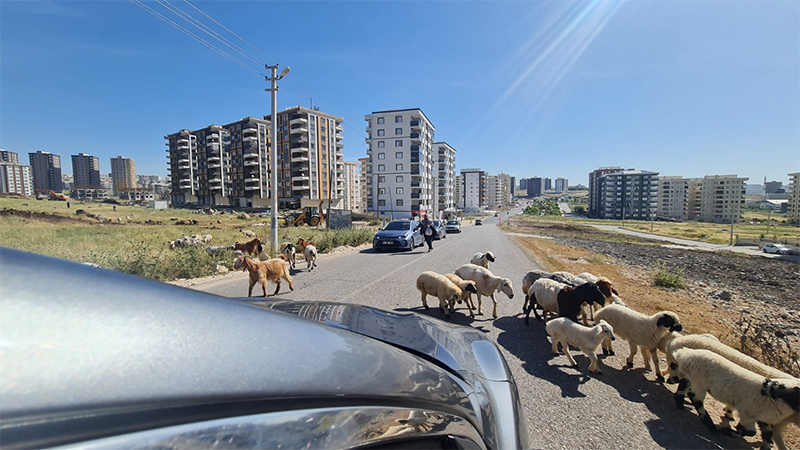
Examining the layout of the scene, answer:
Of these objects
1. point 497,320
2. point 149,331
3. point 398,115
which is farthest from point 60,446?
A: point 398,115

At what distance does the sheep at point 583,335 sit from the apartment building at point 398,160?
203 ft

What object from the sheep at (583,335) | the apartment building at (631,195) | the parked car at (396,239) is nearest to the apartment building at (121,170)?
the parked car at (396,239)

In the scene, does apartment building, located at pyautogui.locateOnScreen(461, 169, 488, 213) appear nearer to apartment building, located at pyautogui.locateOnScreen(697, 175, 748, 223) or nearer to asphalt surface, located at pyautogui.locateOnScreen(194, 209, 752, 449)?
apartment building, located at pyautogui.locateOnScreen(697, 175, 748, 223)

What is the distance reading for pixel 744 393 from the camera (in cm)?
304

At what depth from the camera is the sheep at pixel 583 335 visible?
14.3 feet

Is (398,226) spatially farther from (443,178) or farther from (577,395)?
(443,178)

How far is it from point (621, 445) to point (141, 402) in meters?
3.79

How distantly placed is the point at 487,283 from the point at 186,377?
21.2 feet

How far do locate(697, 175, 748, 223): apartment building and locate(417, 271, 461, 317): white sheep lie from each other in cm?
13690

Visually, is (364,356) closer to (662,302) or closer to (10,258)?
(10,258)

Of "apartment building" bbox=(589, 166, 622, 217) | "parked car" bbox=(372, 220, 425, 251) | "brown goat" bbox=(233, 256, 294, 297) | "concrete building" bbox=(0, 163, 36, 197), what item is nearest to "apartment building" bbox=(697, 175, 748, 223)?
"apartment building" bbox=(589, 166, 622, 217)

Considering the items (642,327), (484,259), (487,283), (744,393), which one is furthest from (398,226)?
(744,393)

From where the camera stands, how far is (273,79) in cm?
1487

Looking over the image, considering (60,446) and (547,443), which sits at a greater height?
(60,446)
